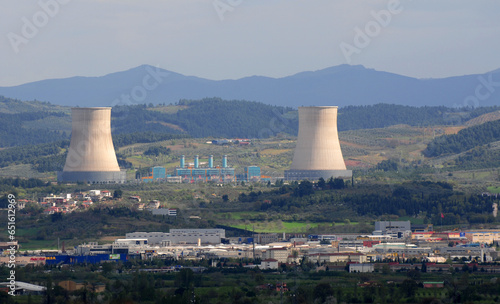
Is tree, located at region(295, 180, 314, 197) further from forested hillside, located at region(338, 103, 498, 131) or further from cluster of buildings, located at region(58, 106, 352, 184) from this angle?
forested hillside, located at region(338, 103, 498, 131)

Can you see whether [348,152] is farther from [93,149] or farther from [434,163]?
[93,149]

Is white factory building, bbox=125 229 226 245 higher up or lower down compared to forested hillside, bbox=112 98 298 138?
lower down

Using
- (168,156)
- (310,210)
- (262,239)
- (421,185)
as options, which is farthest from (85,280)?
(168,156)

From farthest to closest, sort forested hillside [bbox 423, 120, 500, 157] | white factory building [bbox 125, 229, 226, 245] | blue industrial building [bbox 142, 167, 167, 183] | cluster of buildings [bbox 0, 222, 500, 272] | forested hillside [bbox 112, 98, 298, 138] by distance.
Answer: forested hillside [bbox 112, 98, 298, 138], forested hillside [bbox 423, 120, 500, 157], blue industrial building [bbox 142, 167, 167, 183], white factory building [bbox 125, 229, 226, 245], cluster of buildings [bbox 0, 222, 500, 272]

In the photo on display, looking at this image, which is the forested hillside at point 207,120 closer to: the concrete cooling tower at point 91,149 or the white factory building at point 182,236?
the concrete cooling tower at point 91,149

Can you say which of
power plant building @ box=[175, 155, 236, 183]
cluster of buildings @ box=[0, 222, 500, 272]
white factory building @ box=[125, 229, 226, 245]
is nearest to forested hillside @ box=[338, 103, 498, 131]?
power plant building @ box=[175, 155, 236, 183]

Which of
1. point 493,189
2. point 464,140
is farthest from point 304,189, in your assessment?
point 464,140

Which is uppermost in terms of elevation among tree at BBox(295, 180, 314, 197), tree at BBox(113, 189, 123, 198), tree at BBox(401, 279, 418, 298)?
tree at BBox(295, 180, 314, 197)
